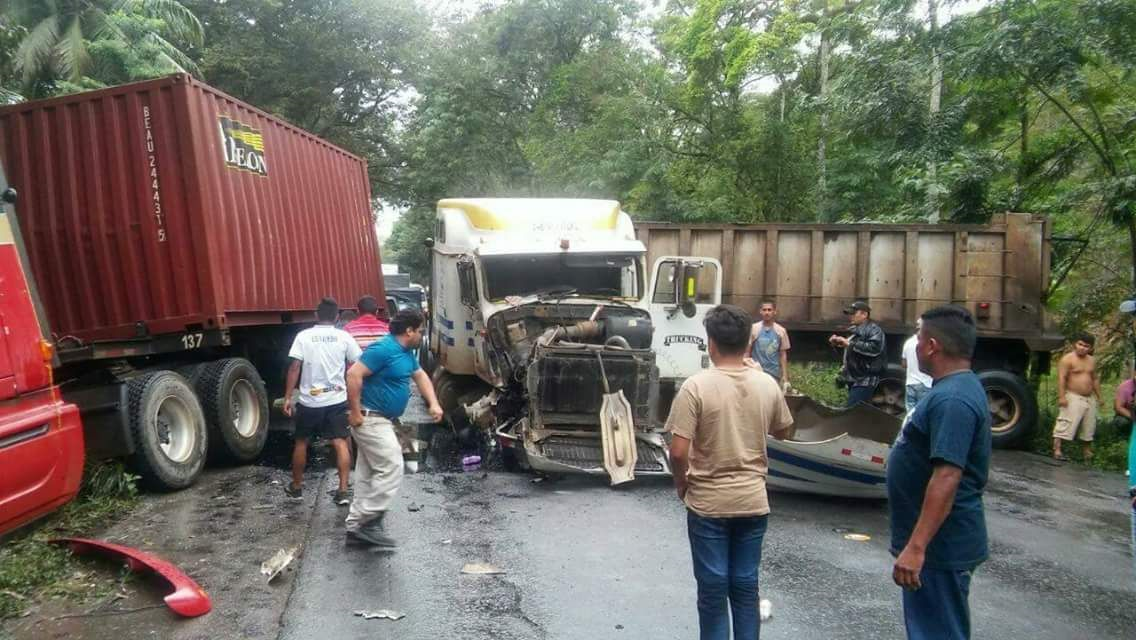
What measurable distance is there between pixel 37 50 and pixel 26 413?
47.1ft

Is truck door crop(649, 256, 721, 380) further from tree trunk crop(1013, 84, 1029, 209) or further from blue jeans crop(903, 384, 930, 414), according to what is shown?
tree trunk crop(1013, 84, 1029, 209)

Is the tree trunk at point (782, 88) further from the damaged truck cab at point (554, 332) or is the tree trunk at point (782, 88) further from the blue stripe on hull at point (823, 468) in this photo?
the blue stripe on hull at point (823, 468)

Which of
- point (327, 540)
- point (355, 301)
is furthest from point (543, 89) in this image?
point (327, 540)

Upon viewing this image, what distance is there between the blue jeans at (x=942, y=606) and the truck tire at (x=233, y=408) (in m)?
6.41

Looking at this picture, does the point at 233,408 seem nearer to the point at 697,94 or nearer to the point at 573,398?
the point at 573,398

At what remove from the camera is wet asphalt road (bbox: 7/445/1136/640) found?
4.44 metres

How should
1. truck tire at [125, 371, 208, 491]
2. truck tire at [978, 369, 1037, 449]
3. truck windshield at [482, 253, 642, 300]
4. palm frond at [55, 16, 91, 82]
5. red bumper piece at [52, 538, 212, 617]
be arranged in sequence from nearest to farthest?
1. red bumper piece at [52, 538, 212, 617]
2. truck tire at [125, 371, 208, 491]
3. truck windshield at [482, 253, 642, 300]
4. truck tire at [978, 369, 1037, 449]
5. palm frond at [55, 16, 91, 82]

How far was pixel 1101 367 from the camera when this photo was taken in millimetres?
10477

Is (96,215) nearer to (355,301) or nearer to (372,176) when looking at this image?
(355,301)

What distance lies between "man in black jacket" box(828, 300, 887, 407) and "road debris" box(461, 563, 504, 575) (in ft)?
16.3

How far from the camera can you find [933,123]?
12.1m

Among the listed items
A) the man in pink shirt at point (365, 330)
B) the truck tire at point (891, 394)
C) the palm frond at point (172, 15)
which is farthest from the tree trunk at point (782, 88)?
the palm frond at point (172, 15)

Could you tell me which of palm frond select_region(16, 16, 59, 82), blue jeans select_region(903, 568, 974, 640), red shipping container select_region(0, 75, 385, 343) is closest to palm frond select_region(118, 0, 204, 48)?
palm frond select_region(16, 16, 59, 82)

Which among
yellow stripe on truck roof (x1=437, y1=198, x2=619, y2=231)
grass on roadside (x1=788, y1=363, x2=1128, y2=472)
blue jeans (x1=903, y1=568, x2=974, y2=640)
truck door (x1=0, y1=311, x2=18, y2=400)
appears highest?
yellow stripe on truck roof (x1=437, y1=198, x2=619, y2=231)
